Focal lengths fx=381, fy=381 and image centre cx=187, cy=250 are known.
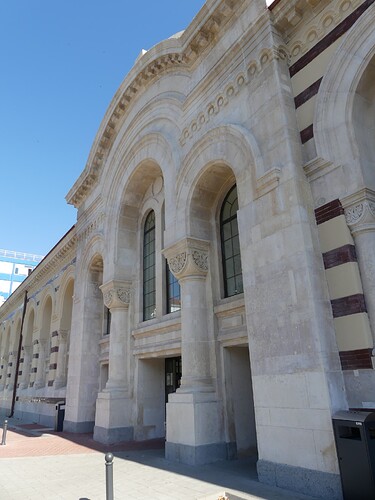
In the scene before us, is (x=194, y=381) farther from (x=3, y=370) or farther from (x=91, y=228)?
(x=3, y=370)

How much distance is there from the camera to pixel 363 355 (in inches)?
245

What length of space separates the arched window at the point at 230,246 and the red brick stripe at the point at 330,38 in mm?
3512

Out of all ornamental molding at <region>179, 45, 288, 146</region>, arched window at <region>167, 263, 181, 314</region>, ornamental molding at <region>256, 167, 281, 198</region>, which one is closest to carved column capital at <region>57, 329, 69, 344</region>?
arched window at <region>167, 263, 181, 314</region>

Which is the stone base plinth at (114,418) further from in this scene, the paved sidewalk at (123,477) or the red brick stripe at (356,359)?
the red brick stripe at (356,359)

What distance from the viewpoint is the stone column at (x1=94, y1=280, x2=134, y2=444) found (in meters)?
12.6

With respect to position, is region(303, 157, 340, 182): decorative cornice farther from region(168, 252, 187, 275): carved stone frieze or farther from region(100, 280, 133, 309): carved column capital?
region(100, 280, 133, 309): carved column capital

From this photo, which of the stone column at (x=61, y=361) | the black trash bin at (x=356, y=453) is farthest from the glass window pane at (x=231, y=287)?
the stone column at (x=61, y=361)

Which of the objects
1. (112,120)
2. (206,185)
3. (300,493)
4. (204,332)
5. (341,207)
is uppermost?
(112,120)

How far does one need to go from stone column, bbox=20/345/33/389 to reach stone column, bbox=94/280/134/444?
1509 cm

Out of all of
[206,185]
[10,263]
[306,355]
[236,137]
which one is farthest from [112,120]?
[10,263]

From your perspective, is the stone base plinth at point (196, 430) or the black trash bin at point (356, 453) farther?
the stone base plinth at point (196, 430)

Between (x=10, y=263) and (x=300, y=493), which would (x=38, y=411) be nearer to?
(x=300, y=493)

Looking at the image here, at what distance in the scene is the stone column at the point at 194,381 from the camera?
8.80 metres

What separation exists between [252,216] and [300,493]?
16.8ft
